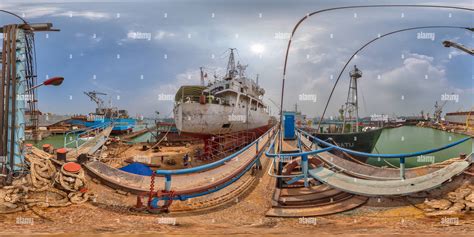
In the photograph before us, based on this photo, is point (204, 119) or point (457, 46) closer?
point (457, 46)

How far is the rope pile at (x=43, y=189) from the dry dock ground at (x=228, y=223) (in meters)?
0.17

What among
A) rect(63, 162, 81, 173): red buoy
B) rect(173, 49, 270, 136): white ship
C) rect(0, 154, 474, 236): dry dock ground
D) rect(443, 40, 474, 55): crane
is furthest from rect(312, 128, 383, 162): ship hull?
rect(63, 162, 81, 173): red buoy

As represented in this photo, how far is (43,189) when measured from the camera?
357 cm

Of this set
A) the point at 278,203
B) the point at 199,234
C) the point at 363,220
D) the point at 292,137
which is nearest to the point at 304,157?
the point at 278,203

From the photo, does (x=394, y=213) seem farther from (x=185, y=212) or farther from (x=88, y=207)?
(x=88, y=207)

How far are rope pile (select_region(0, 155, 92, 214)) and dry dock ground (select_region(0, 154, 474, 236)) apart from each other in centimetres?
17

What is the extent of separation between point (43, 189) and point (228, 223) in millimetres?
3545

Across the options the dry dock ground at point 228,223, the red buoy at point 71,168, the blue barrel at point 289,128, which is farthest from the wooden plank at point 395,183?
the blue barrel at point 289,128

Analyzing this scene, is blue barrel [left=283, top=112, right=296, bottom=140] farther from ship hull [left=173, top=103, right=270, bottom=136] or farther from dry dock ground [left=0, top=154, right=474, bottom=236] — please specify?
dry dock ground [left=0, top=154, right=474, bottom=236]

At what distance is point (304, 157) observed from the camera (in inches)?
149

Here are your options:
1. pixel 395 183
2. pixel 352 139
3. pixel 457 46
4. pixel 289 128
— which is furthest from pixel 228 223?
pixel 352 139

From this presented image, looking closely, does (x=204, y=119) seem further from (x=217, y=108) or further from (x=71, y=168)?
(x=71, y=168)

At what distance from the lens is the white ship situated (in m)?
11.9

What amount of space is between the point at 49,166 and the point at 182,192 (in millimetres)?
3051
